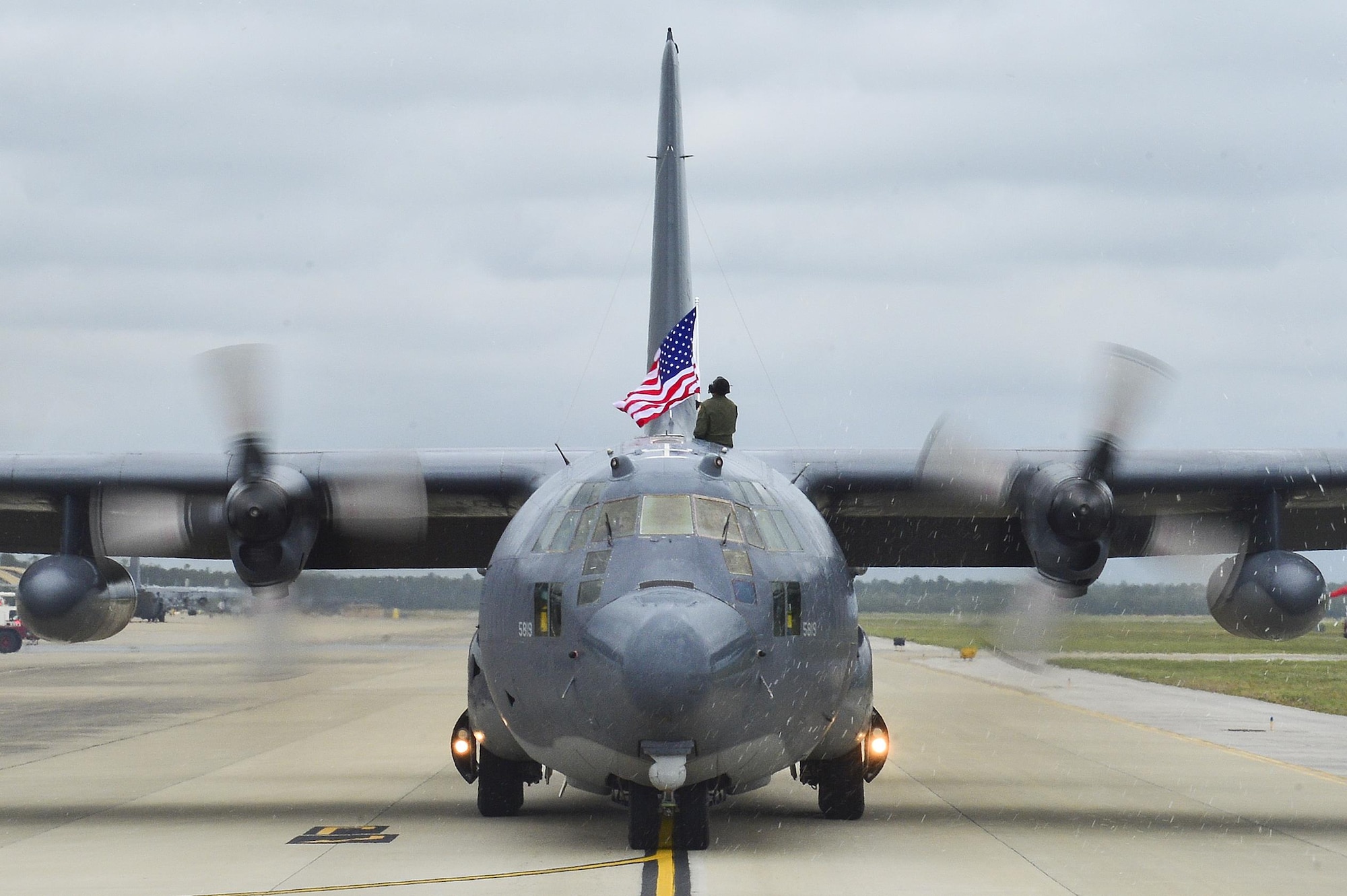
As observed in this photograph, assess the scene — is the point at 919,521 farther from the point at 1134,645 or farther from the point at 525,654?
the point at 1134,645

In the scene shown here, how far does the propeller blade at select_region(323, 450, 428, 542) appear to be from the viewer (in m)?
15.6

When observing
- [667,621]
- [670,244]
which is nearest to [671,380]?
[670,244]

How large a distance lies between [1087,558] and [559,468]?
216 inches

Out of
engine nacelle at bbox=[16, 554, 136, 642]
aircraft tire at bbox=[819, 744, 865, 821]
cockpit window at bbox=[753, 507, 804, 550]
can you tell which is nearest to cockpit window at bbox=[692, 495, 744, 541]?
cockpit window at bbox=[753, 507, 804, 550]

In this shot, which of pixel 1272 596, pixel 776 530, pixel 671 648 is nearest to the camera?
pixel 671 648

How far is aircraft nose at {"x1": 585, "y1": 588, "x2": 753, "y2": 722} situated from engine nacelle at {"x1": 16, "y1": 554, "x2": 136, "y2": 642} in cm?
764

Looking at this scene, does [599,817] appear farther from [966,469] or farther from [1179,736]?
[1179,736]

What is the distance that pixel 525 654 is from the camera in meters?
11.4

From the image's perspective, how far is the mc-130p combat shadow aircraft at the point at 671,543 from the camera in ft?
35.0

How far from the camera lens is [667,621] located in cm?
1020

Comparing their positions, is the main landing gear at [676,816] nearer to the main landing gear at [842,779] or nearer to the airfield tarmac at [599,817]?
the airfield tarmac at [599,817]

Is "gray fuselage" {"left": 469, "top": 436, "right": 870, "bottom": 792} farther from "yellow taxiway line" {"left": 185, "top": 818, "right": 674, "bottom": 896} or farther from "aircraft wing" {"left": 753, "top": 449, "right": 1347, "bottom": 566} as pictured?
"aircraft wing" {"left": 753, "top": 449, "right": 1347, "bottom": 566}

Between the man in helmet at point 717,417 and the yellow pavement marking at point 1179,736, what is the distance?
9453mm

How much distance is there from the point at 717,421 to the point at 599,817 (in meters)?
4.11
